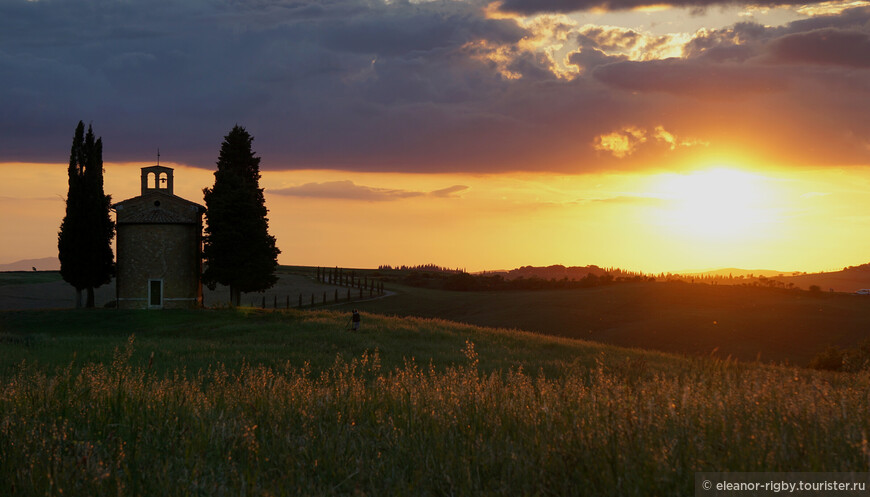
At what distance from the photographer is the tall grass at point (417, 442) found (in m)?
4.45

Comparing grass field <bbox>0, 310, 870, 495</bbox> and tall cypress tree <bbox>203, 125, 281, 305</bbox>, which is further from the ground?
tall cypress tree <bbox>203, 125, 281, 305</bbox>

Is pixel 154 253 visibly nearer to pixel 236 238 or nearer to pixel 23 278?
pixel 236 238

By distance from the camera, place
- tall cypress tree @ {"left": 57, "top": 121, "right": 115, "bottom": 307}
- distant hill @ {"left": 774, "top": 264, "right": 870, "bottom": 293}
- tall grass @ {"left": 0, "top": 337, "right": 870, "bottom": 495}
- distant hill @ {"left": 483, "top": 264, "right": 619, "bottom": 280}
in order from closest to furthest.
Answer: tall grass @ {"left": 0, "top": 337, "right": 870, "bottom": 495}
tall cypress tree @ {"left": 57, "top": 121, "right": 115, "bottom": 307}
distant hill @ {"left": 774, "top": 264, "right": 870, "bottom": 293}
distant hill @ {"left": 483, "top": 264, "right": 619, "bottom": 280}

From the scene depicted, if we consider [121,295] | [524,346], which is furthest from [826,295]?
[121,295]

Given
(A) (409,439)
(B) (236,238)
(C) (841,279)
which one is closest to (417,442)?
(A) (409,439)

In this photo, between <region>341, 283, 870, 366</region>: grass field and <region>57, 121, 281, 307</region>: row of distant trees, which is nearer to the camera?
<region>341, 283, 870, 366</region>: grass field

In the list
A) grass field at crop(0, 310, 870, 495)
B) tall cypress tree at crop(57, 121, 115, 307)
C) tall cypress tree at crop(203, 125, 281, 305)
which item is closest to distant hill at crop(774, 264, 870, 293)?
tall cypress tree at crop(203, 125, 281, 305)

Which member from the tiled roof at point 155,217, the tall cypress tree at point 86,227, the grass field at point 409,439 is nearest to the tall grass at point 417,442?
the grass field at point 409,439

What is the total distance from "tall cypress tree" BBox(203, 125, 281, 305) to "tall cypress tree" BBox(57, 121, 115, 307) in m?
9.03

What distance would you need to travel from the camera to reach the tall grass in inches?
175

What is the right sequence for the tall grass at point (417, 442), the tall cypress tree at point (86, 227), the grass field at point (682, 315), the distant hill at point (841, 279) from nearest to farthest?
the tall grass at point (417, 442) < the grass field at point (682, 315) < the tall cypress tree at point (86, 227) < the distant hill at point (841, 279)

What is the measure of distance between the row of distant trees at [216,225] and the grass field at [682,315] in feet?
42.7

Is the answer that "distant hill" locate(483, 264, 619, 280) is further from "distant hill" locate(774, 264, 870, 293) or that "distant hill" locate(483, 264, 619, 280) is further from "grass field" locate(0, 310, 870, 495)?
"grass field" locate(0, 310, 870, 495)

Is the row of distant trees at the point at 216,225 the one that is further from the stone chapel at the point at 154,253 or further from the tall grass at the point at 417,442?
the tall grass at the point at 417,442
